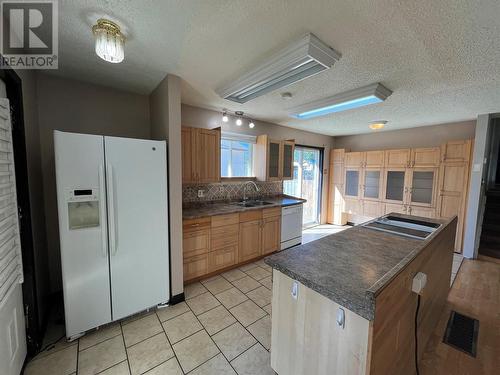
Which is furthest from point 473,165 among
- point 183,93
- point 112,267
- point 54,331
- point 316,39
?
point 54,331

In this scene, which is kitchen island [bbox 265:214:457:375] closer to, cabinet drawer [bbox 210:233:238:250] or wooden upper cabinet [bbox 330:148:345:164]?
cabinet drawer [bbox 210:233:238:250]

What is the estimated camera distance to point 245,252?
3.12 meters

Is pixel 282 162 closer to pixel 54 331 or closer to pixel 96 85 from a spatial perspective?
pixel 96 85

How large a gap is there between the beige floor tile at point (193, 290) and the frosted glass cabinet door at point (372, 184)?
13.8 ft

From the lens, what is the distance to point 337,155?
5.40 metres

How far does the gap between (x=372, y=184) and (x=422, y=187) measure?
0.90m

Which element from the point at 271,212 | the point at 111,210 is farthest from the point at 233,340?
the point at 271,212

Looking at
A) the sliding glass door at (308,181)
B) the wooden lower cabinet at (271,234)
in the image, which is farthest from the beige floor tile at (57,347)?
the sliding glass door at (308,181)

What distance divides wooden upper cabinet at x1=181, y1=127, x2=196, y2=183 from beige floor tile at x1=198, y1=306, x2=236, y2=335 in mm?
1605

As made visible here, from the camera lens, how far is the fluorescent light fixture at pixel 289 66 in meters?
1.53

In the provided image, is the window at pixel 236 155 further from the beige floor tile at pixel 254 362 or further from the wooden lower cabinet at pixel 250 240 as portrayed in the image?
the beige floor tile at pixel 254 362

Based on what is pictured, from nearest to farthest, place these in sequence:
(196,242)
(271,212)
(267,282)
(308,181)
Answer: (196,242)
(267,282)
(271,212)
(308,181)

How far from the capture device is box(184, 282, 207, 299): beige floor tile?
2.43 meters

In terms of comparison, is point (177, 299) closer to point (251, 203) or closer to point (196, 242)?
point (196, 242)
